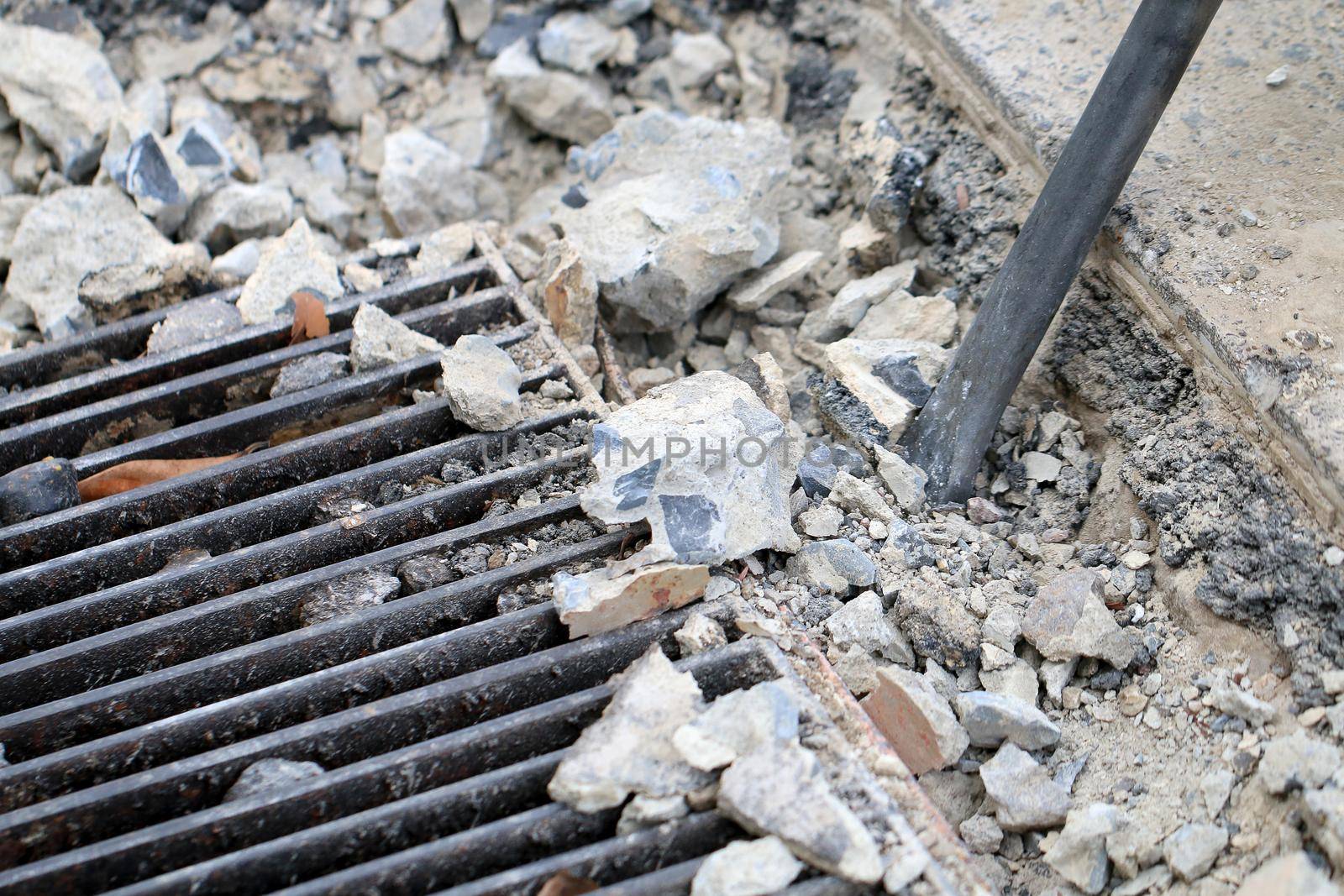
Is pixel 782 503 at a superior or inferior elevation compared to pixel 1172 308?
inferior

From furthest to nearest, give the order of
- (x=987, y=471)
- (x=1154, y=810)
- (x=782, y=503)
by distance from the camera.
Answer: (x=987, y=471), (x=782, y=503), (x=1154, y=810)

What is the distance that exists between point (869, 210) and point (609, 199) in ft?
2.28

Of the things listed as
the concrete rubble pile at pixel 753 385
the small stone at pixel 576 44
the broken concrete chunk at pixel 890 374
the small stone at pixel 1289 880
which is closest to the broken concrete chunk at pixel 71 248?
the concrete rubble pile at pixel 753 385

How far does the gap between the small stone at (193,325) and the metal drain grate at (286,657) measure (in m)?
0.06

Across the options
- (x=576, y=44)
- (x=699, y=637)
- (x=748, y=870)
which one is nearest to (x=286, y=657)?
(x=699, y=637)

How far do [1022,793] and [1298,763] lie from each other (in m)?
0.42

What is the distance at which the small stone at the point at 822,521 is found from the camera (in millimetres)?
2170

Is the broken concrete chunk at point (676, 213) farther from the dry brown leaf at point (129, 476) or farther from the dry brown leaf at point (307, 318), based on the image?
the dry brown leaf at point (129, 476)

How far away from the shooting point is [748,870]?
1.55 meters

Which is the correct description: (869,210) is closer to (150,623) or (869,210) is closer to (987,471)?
(987,471)

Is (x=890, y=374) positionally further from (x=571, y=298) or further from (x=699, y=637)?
(x=699, y=637)

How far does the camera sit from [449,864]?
1.62 m

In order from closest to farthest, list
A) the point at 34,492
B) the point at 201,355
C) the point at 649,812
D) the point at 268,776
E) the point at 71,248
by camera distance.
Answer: the point at 649,812 → the point at 268,776 → the point at 34,492 → the point at 201,355 → the point at 71,248

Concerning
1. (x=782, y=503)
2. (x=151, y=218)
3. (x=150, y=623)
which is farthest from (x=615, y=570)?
(x=151, y=218)
